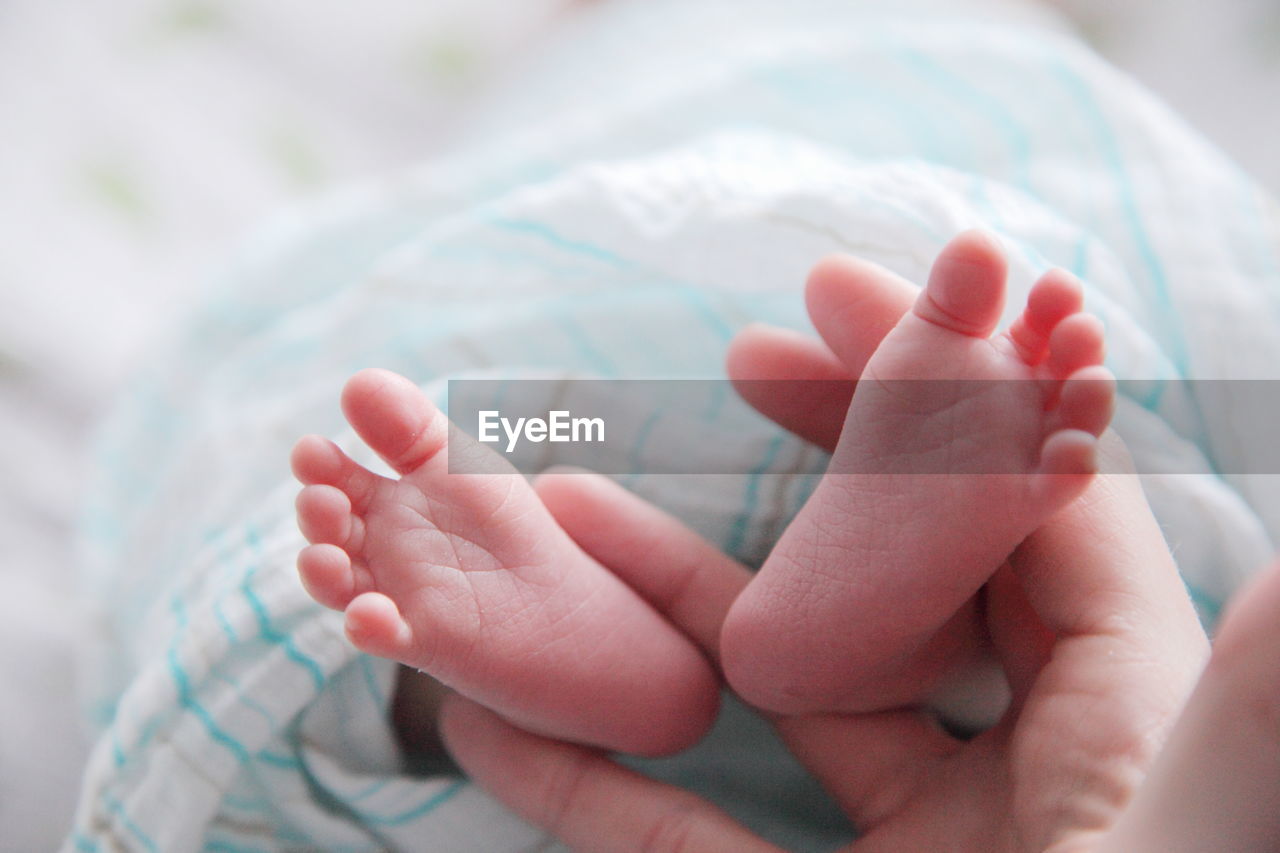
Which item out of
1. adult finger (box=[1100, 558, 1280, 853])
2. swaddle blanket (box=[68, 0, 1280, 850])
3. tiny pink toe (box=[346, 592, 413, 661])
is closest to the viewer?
adult finger (box=[1100, 558, 1280, 853])

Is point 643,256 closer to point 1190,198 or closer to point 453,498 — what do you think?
point 453,498

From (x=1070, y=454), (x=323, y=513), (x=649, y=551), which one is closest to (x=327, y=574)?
(x=323, y=513)

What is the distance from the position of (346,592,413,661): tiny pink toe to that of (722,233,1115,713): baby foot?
Result: 147mm

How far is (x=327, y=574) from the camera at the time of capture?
371 millimetres

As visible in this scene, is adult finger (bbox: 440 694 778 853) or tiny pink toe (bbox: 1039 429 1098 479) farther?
adult finger (bbox: 440 694 778 853)

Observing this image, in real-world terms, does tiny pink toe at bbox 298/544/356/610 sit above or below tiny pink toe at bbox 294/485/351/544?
below

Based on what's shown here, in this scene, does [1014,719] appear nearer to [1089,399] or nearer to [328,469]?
[1089,399]

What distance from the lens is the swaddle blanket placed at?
466 mm

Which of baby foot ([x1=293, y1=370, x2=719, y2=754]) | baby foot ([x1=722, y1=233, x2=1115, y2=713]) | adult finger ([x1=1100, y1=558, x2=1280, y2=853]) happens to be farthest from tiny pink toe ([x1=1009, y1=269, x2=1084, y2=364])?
baby foot ([x1=293, y1=370, x2=719, y2=754])

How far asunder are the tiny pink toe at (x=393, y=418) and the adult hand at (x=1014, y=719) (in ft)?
0.30

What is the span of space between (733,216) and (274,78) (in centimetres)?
69

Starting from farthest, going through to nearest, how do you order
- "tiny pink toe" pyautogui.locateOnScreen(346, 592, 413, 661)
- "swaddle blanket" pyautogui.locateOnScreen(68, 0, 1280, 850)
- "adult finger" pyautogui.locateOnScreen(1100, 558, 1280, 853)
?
1. "swaddle blanket" pyautogui.locateOnScreen(68, 0, 1280, 850)
2. "tiny pink toe" pyautogui.locateOnScreen(346, 592, 413, 661)
3. "adult finger" pyautogui.locateOnScreen(1100, 558, 1280, 853)

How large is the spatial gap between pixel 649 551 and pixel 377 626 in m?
0.16
